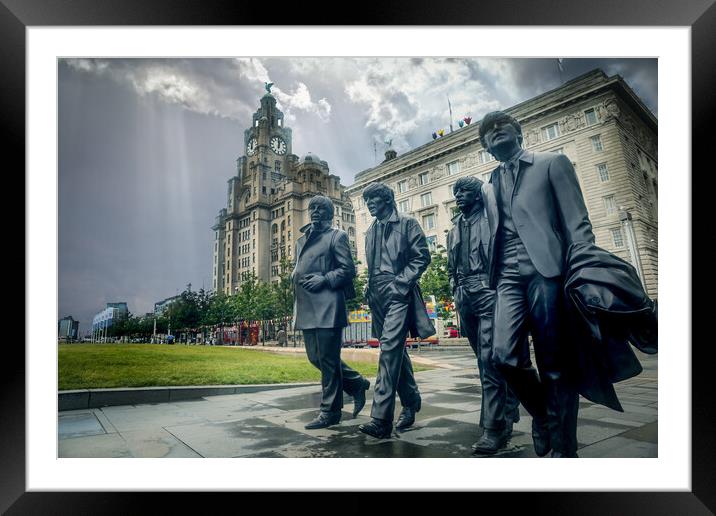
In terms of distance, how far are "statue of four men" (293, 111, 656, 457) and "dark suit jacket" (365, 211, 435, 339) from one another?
0.01 meters

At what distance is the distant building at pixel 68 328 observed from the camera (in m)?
4.65

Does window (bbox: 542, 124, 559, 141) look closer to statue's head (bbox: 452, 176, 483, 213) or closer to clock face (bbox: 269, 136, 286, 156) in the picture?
statue's head (bbox: 452, 176, 483, 213)

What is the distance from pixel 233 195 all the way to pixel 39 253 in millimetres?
2365

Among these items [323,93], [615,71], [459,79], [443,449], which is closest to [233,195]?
[323,93]

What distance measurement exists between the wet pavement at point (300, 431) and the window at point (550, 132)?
273 cm

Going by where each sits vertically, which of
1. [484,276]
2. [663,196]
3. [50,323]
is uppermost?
[663,196]

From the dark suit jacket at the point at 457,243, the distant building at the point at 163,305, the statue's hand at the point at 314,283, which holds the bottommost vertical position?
the distant building at the point at 163,305

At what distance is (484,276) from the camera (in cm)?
389

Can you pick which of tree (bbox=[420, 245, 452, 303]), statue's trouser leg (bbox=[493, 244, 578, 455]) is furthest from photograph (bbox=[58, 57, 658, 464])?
tree (bbox=[420, 245, 452, 303])

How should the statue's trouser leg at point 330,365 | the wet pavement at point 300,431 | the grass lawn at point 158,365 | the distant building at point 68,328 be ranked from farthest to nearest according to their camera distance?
the grass lawn at point 158,365, the distant building at point 68,328, the statue's trouser leg at point 330,365, the wet pavement at point 300,431

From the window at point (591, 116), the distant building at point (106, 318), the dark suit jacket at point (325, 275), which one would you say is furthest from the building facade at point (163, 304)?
the window at point (591, 116)

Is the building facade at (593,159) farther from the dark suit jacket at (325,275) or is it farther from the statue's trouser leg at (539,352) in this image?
the statue's trouser leg at (539,352)

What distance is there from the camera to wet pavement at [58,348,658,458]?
11.4 feet
